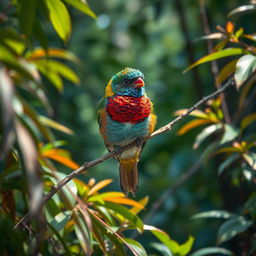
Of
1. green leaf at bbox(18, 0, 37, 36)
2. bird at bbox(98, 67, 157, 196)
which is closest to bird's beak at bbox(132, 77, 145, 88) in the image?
bird at bbox(98, 67, 157, 196)

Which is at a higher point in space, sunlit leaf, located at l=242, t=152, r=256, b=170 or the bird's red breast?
the bird's red breast

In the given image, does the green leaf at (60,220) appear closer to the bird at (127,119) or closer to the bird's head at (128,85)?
the bird at (127,119)

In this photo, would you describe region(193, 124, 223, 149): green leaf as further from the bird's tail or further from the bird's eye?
the bird's eye

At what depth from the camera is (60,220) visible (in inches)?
83.6

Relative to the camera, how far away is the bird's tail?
350 cm

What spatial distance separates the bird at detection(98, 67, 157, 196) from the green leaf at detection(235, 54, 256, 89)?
1252 mm

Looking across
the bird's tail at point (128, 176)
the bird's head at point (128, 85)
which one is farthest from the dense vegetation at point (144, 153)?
the bird's head at point (128, 85)

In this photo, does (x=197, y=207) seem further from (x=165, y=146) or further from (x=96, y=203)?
(x=96, y=203)

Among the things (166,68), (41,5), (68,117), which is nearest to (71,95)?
(68,117)

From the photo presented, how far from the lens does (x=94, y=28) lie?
710 cm

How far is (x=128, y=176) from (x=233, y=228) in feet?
3.60

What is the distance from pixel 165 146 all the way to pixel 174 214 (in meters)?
0.84

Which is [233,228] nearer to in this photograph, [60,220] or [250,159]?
[250,159]

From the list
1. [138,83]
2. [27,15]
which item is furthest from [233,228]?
[27,15]
